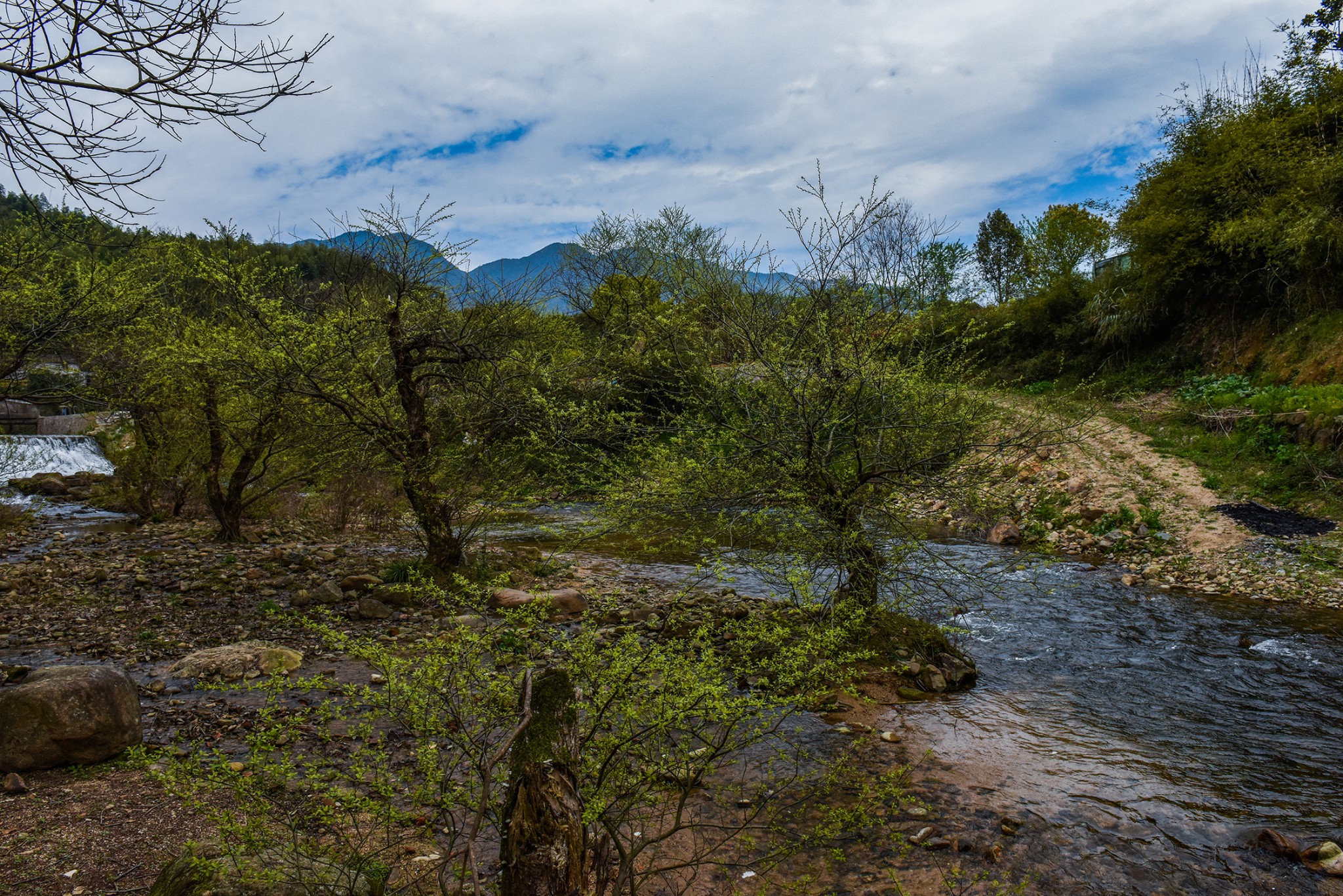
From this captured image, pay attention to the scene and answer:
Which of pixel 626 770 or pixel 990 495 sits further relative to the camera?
pixel 990 495

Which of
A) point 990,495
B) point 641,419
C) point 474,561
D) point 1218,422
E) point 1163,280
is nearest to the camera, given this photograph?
point 990,495

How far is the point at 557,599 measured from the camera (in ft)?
27.7

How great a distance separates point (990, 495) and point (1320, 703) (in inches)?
113

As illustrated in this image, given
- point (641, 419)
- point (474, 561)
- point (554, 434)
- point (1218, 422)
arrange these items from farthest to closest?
point (1218, 422), point (641, 419), point (474, 561), point (554, 434)

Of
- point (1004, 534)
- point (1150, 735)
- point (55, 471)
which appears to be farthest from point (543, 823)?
point (55, 471)

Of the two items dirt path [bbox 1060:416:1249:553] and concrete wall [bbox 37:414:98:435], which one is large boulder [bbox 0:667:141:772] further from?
concrete wall [bbox 37:414:98:435]

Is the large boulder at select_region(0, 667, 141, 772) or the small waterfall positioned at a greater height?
the small waterfall

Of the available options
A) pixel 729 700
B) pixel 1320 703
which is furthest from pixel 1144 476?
pixel 729 700

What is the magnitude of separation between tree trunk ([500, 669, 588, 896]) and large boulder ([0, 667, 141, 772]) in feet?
10.6

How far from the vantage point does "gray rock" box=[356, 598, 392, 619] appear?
796cm

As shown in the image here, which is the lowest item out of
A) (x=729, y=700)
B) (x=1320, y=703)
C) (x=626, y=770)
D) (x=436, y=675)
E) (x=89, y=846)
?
(x=1320, y=703)

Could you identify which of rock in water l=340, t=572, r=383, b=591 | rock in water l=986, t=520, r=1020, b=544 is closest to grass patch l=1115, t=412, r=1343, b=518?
rock in water l=986, t=520, r=1020, b=544

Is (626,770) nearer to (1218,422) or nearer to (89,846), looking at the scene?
(89,846)

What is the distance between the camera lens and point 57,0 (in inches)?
90.9
